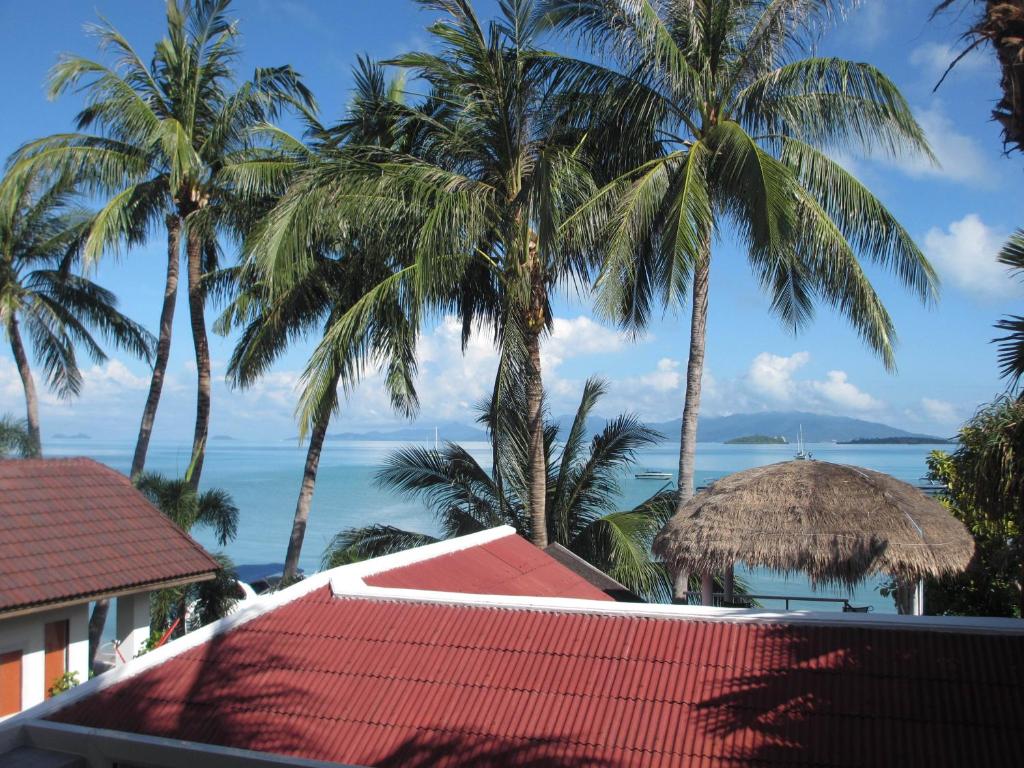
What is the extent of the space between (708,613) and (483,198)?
7.32 meters

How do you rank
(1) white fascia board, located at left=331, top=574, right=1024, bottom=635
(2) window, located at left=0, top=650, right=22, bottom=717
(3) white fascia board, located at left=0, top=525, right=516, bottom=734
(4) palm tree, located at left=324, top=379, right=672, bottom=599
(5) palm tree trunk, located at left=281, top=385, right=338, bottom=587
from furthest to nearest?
1. (5) palm tree trunk, located at left=281, top=385, right=338, bottom=587
2. (4) palm tree, located at left=324, top=379, right=672, bottom=599
3. (2) window, located at left=0, top=650, right=22, bottom=717
4. (3) white fascia board, located at left=0, top=525, right=516, bottom=734
5. (1) white fascia board, located at left=331, top=574, right=1024, bottom=635

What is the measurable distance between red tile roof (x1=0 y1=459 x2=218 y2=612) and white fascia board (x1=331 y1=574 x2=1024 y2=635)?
3143 mm

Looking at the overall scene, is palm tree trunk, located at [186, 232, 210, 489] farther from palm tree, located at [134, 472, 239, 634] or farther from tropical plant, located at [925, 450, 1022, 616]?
tropical plant, located at [925, 450, 1022, 616]

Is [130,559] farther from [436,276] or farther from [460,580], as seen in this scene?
[436,276]

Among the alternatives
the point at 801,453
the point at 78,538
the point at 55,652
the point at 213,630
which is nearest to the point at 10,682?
the point at 55,652

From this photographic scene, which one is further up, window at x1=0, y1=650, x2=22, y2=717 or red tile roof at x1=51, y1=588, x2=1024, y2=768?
Answer: red tile roof at x1=51, y1=588, x2=1024, y2=768

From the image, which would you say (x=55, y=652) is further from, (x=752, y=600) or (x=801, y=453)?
(x=801, y=453)

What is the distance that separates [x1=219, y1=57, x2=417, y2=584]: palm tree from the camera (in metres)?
13.3

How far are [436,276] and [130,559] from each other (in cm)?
525

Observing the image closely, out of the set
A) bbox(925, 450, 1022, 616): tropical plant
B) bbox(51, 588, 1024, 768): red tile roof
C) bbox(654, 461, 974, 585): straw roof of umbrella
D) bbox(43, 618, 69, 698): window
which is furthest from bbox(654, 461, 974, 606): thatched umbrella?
bbox(43, 618, 69, 698): window

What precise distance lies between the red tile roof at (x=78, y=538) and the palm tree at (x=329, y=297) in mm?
2519

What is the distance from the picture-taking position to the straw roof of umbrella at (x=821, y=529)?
1005 cm

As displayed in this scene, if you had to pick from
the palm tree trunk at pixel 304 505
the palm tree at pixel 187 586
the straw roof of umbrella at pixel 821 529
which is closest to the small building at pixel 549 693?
the straw roof of umbrella at pixel 821 529

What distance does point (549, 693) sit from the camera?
6.45 metres
